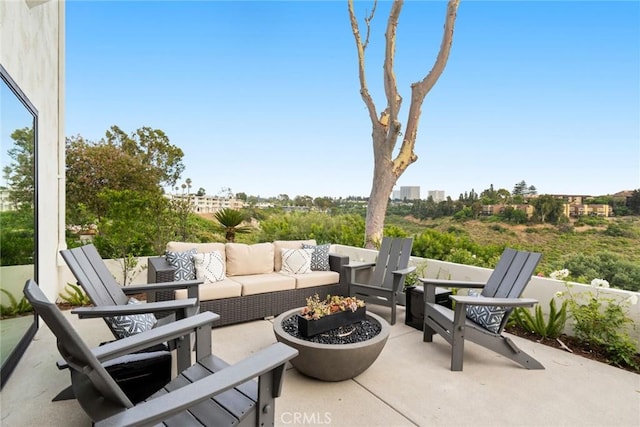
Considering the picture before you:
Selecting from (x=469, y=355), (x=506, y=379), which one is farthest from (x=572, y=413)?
(x=469, y=355)

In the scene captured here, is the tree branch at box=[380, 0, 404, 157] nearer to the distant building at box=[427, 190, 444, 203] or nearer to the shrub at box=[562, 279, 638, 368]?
the distant building at box=[427, 190, 444, 203]

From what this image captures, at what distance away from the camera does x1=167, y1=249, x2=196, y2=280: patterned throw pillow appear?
3.98m

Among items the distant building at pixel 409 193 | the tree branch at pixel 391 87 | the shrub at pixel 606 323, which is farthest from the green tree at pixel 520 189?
the shrub at pixel 606 323

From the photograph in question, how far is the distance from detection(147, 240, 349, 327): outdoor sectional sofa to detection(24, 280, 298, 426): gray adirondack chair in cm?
210

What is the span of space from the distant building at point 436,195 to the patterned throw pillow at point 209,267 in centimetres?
583

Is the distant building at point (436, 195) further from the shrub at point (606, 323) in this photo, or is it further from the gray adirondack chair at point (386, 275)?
the shrub at point (606, 323)

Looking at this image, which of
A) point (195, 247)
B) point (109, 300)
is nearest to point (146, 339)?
point (109, 300)

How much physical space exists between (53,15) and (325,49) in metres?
5.78

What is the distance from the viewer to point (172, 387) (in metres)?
1.77

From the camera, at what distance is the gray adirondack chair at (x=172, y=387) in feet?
3.92

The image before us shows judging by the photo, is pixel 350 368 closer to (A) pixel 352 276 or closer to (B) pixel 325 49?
(A) pixel 352 276

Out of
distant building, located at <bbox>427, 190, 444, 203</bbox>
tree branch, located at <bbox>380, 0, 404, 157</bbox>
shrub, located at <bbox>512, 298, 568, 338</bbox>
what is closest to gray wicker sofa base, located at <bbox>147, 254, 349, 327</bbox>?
shrub, located at <bbox>512, 298, 568, 338</bbox>

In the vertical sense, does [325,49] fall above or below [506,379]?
above

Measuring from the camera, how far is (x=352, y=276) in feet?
15.1
